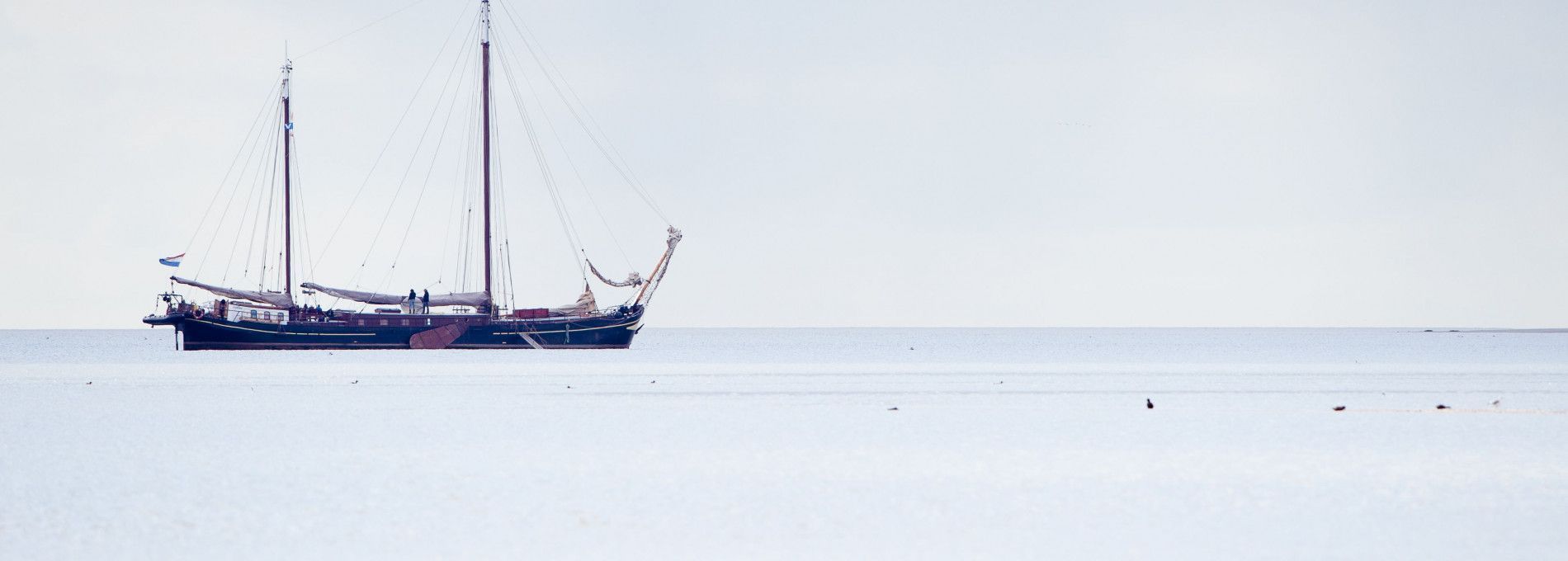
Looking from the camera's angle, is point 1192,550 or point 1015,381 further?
point 1015,381

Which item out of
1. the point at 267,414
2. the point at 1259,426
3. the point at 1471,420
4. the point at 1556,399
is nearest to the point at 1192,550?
the point at 1259,426

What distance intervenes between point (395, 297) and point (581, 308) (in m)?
11.5

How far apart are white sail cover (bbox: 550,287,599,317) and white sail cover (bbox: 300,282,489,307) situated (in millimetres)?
5486

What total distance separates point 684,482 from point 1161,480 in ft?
25.3

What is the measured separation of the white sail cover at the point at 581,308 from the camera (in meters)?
105

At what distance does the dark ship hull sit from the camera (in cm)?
10119

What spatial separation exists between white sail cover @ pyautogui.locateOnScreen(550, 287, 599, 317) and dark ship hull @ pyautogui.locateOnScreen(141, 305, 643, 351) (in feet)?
2.45

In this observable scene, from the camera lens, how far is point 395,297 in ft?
347

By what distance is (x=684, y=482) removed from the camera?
90.2 feet

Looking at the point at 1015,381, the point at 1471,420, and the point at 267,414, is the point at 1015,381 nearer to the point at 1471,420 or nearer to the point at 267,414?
the point at 1471,420

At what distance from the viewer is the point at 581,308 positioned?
105 meters

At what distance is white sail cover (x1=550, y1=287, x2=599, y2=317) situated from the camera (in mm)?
105062

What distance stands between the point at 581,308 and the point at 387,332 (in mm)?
11778

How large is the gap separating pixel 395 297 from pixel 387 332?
193 inches
